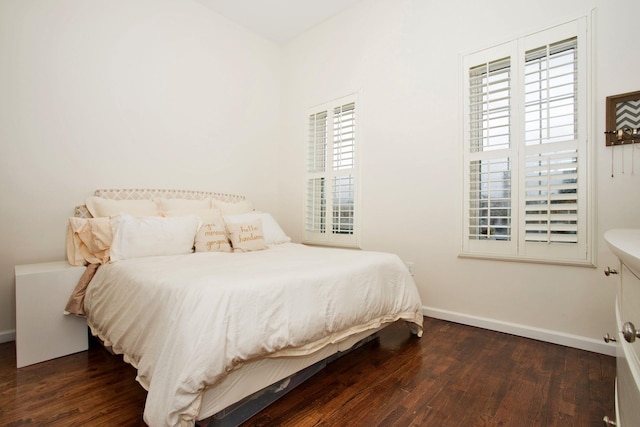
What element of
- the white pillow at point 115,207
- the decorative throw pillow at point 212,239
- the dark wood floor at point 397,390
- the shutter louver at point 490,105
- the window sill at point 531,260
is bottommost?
the dark wood floor at point 397,390

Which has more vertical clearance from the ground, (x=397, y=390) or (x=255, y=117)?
(x=255, y=117)

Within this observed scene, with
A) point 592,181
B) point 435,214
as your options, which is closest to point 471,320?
point 435,214

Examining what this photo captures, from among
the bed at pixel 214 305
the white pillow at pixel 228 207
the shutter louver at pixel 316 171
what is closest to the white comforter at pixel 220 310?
the bed at pixel 214 305

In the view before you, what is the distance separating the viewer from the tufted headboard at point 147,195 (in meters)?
2.47

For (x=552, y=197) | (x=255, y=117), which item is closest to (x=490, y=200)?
(x=552, y=197)

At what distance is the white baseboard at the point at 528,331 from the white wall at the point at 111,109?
242 centimetres

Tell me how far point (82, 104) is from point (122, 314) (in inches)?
75.3

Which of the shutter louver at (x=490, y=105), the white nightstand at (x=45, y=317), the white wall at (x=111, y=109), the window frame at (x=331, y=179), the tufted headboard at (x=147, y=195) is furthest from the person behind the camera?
the window frame at (x=331, y=179)

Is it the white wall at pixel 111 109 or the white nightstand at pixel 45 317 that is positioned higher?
the white wall at pixel 111 109

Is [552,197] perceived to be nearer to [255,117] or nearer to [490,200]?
[490,200]

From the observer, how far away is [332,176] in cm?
346

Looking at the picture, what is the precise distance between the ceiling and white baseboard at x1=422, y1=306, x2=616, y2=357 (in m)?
3.21

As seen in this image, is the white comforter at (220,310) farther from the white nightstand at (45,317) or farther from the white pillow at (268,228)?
the white pillow at (268,228)

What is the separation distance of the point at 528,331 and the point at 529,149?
1305 mm
